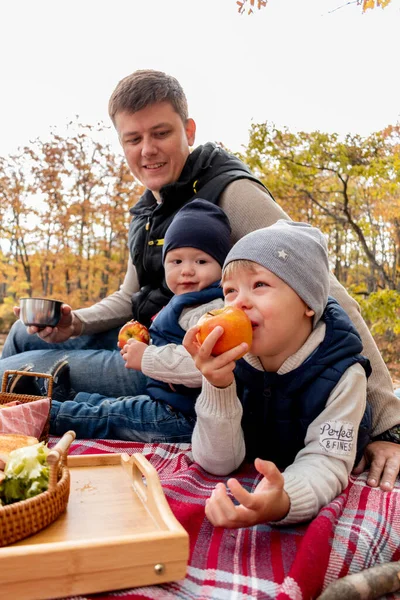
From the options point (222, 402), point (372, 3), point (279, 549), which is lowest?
point (279, 549)

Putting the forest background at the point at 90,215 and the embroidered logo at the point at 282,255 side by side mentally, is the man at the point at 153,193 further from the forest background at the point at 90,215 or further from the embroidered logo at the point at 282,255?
the forest background at the point at 90,215

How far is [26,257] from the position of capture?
8.08 metres

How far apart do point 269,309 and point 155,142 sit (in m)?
1.45

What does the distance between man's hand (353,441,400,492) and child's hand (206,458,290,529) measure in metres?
0.65

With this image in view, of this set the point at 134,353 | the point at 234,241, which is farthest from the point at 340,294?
the point at 134,353

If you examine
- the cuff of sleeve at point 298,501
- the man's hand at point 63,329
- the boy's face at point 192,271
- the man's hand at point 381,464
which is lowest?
the man's hand at point 381,464

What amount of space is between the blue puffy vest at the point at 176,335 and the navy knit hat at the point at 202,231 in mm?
177

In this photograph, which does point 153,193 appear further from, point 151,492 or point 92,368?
point 151,492

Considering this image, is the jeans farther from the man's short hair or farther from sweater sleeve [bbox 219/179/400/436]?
the man's short hair

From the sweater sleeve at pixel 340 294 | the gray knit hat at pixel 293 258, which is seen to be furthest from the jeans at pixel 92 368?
the gray knit hat at pixel 293 258

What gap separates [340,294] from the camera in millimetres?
2230

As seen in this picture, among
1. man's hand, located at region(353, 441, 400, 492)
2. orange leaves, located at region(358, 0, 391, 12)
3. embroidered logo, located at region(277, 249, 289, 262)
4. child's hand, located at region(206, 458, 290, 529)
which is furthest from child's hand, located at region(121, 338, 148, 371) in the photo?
orange leaves, located at region(358, 0, 391, 12)

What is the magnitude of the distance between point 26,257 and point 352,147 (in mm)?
4858

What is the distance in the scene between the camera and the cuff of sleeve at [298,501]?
144cm
